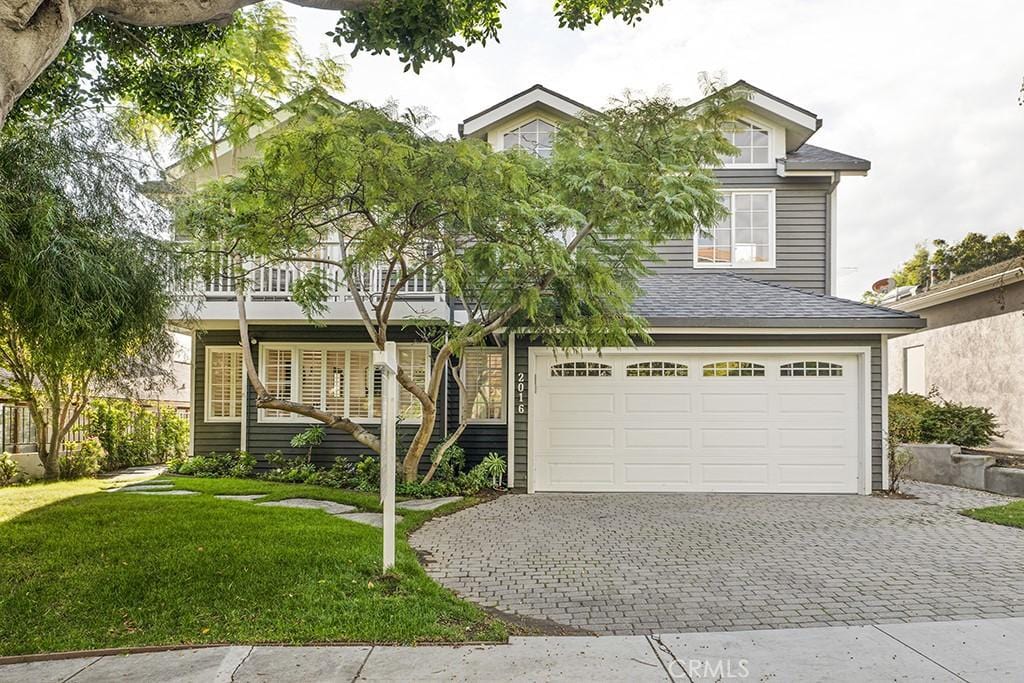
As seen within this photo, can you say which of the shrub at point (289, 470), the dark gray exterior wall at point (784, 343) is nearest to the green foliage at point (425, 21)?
the dark gray exterior wall at point (784, 343)

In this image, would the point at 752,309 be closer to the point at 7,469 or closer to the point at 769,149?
the point at 769,149

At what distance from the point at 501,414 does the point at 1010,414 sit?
10.4 meters

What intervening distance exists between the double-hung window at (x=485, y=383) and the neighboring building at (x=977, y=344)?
30.6 ft

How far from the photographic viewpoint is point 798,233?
12.0 metres

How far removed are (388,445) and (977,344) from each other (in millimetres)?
14331

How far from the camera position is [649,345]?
10.1 m

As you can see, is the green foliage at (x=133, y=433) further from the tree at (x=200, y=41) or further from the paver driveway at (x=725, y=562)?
the paver driveway at (x=725, y=562)

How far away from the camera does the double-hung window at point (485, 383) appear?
1112 cm

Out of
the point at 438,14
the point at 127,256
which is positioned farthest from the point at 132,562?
the point at 438,14

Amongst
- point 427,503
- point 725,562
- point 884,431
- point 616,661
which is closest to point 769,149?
point 884,431

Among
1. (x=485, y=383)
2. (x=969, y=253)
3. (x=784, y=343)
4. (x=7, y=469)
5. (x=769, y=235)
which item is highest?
(x=969, y=253)

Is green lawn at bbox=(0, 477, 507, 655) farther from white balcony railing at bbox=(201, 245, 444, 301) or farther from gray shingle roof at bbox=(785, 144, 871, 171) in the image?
gray shingle roof at bbox=(785, 144, 871, 171)

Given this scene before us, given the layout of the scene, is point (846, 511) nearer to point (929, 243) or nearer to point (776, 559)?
point (776, 559)

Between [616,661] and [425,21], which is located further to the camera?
[425,21]
